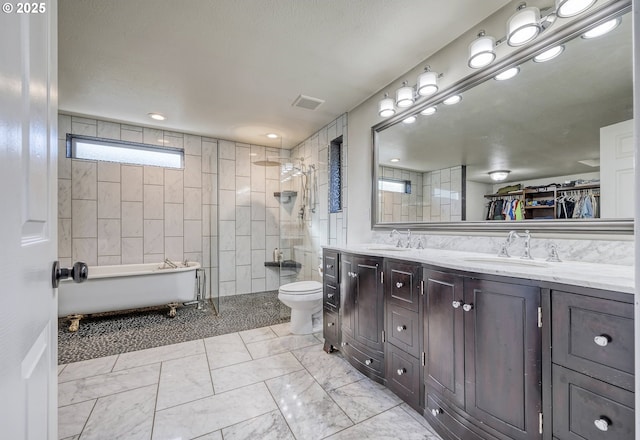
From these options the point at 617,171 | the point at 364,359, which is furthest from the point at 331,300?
the point at 617,171

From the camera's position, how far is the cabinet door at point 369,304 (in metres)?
1.84

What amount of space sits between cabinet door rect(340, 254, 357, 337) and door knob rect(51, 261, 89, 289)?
5.29 ft

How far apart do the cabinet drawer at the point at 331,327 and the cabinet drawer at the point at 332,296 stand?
0.19 ft

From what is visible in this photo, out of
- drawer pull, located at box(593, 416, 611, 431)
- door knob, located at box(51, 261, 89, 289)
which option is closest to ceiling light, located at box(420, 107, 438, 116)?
drawer pull, located at box(593, 416, 611, 431)

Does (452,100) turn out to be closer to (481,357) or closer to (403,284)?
(403,284)

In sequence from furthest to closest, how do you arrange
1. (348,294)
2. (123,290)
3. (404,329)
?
(123,290), (348,294), (404,329)

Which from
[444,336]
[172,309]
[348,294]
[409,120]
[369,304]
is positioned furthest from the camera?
[172,309]

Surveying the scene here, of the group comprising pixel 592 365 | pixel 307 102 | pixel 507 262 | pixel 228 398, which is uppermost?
pixel 307 102

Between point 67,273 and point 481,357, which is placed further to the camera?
point 481,357

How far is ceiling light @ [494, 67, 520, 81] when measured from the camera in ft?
5.18

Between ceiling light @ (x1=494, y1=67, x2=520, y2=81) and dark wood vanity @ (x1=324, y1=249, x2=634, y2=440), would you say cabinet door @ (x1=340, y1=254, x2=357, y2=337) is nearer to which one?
dark wood vanity @ (x1=324, y1=249, x2=634, y2=440)

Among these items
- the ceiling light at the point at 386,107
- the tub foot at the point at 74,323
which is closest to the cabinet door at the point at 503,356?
the ceiling light at the point at 386,107

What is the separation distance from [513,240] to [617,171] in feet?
1.75

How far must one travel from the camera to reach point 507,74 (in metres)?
1.62
